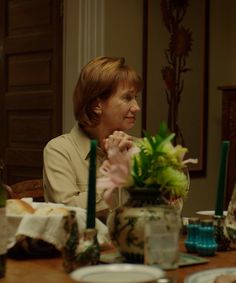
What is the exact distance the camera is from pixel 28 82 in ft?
12.5

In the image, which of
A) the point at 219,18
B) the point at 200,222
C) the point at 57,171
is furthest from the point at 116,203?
the point at 219,18

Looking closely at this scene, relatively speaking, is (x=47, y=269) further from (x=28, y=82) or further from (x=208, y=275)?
(x=28, y=82)

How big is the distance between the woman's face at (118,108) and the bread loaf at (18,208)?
90 cm

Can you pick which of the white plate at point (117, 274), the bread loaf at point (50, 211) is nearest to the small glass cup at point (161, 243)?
the white plate at point (117, 274)

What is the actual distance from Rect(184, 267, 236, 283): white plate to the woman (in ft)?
3.04

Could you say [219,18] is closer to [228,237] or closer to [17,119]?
[17,119]

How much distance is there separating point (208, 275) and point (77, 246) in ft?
0.86

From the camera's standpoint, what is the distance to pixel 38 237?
1.37m

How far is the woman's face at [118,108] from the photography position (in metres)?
2.32

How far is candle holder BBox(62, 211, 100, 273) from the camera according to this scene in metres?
1.20

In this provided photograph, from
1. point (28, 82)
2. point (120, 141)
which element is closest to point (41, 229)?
point (120, 141)

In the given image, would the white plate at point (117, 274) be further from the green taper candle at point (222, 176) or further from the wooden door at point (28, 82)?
the wooden door at point (28, 82)

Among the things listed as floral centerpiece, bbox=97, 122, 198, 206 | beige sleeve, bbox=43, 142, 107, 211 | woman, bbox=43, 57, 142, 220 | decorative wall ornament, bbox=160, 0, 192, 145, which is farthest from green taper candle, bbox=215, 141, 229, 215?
decorative wall ornament, bbox=160, 0, 192, 145

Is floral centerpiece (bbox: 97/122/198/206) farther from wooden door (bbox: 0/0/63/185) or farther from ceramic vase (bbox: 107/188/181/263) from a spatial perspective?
wooden door (bbox: 0/0/63/185)
